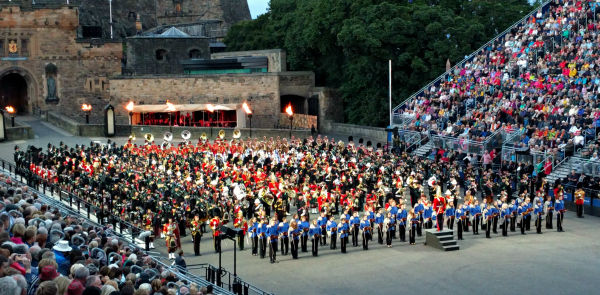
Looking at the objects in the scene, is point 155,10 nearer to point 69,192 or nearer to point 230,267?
point 69,192

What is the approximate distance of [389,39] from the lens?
1823 inches

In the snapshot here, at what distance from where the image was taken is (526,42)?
4100 centimetres

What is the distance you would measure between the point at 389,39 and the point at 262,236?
2662cm

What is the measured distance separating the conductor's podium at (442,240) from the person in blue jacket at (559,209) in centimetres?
430

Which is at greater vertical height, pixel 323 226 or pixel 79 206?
pixel 79 206

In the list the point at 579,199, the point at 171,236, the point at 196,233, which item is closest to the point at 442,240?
the point at 579,199

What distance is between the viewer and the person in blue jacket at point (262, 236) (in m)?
22.2

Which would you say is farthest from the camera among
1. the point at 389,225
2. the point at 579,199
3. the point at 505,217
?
the point at 579,199

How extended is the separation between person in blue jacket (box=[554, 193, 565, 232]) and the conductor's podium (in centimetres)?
430

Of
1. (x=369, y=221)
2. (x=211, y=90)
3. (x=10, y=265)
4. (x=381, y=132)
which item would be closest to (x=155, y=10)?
(x=211, y=90)

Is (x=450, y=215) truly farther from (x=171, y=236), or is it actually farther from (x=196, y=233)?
(x=171, y=236)

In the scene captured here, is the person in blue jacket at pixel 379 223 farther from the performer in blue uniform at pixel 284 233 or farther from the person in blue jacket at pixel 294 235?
the performer in blue uniform at pixel 284 233

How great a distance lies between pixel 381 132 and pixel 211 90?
1439 centimetres

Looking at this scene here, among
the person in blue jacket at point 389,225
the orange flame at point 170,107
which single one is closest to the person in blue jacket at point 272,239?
the person in blue jacket at point 389,225
